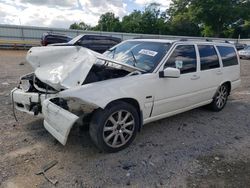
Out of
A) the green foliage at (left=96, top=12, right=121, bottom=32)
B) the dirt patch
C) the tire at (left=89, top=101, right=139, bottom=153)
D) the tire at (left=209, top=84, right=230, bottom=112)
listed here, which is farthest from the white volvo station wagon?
the green foliage at (left=96, top=12, right=121, bottom=32)

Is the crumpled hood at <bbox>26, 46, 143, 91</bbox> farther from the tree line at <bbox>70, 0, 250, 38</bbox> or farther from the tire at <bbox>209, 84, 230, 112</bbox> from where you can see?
the tree line at <bbox>70, 0, 250, 38</bbox>

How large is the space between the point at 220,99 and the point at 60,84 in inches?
154

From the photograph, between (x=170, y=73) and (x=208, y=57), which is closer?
(x=170, y=73)

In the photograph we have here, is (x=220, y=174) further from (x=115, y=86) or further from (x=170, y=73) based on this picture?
(x=115, y=86)

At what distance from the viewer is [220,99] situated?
5969 mm

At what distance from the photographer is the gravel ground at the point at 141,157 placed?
319cm

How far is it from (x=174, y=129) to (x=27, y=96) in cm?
267

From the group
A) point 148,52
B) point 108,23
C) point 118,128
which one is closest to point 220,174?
point 118,128

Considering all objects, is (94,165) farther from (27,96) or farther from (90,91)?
(27,96)

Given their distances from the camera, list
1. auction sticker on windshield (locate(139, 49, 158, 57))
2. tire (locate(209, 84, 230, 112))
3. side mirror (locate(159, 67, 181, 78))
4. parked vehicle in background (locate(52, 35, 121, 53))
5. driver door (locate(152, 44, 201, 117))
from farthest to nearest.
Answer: parked vehicle in background (locate(52, 35, 121, 53)) → tire (locate(209, 84, 230, 112)) → auction sticker on windshield (locate(139, 49, 158, 57)) → driver door (locate(152, 44, 201, 117)) → side mirror (locate(159, 67, 181, 78))

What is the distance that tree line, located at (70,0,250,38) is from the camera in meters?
53.0

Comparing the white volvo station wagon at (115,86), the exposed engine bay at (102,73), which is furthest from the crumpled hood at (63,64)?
the exposed engine bay at (102,73)

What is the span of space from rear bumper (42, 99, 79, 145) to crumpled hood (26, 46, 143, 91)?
328 mm

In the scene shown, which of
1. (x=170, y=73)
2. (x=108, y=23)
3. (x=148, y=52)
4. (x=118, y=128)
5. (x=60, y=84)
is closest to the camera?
(x=60, y=84)
